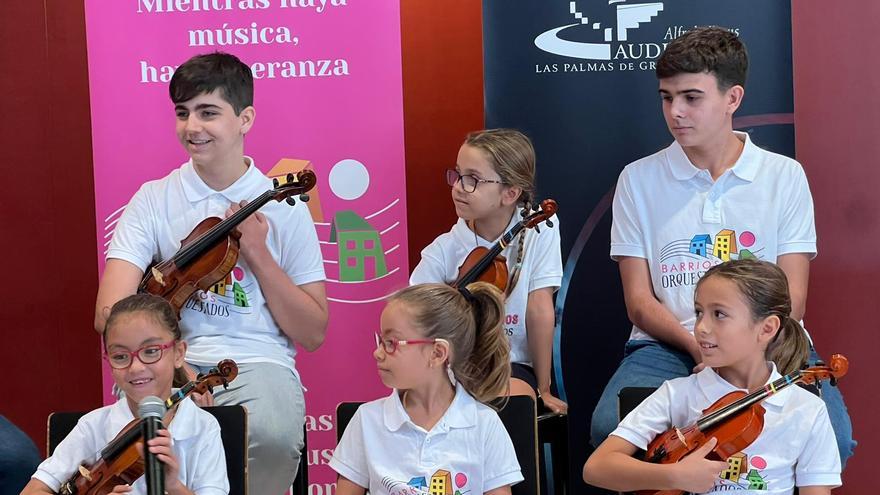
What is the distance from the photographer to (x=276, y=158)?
13.7 feet

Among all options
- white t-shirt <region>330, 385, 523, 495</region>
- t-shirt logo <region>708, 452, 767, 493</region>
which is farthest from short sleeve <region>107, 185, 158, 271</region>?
t-shirt logo <region>708, 452, 767, 493</region>

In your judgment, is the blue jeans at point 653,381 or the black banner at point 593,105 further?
the black banner at point 593,105

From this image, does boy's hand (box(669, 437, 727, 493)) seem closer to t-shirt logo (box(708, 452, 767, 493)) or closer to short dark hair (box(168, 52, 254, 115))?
t-shirt logo (box(708, 452, 767, 493))

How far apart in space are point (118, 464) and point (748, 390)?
4.70ft

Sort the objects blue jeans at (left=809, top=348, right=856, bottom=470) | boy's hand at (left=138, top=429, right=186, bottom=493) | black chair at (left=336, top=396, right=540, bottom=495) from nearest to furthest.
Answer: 1. boy's hand at (left=138, top=429, right=186, bottom=493)
2. black chair at (left=336, top=396, right=540, bottom=495)
3. blue jeans at (left=809, top=348, right=856, bottom=470)

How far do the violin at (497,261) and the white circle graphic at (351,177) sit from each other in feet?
2.47

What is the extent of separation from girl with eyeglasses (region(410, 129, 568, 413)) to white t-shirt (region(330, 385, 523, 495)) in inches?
28.0

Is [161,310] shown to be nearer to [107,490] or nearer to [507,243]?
[107,490]

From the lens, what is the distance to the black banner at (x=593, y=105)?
390 cm

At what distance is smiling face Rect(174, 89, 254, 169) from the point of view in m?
3.45

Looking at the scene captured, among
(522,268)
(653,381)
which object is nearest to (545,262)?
(522,268)

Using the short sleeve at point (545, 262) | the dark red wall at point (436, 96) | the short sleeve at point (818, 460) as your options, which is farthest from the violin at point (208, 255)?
the dark red wall at point (436, 96)

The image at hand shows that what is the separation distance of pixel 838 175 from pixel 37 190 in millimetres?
3114

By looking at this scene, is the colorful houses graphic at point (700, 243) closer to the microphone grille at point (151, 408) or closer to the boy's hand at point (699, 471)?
the boy's hand at point (699, 471)
